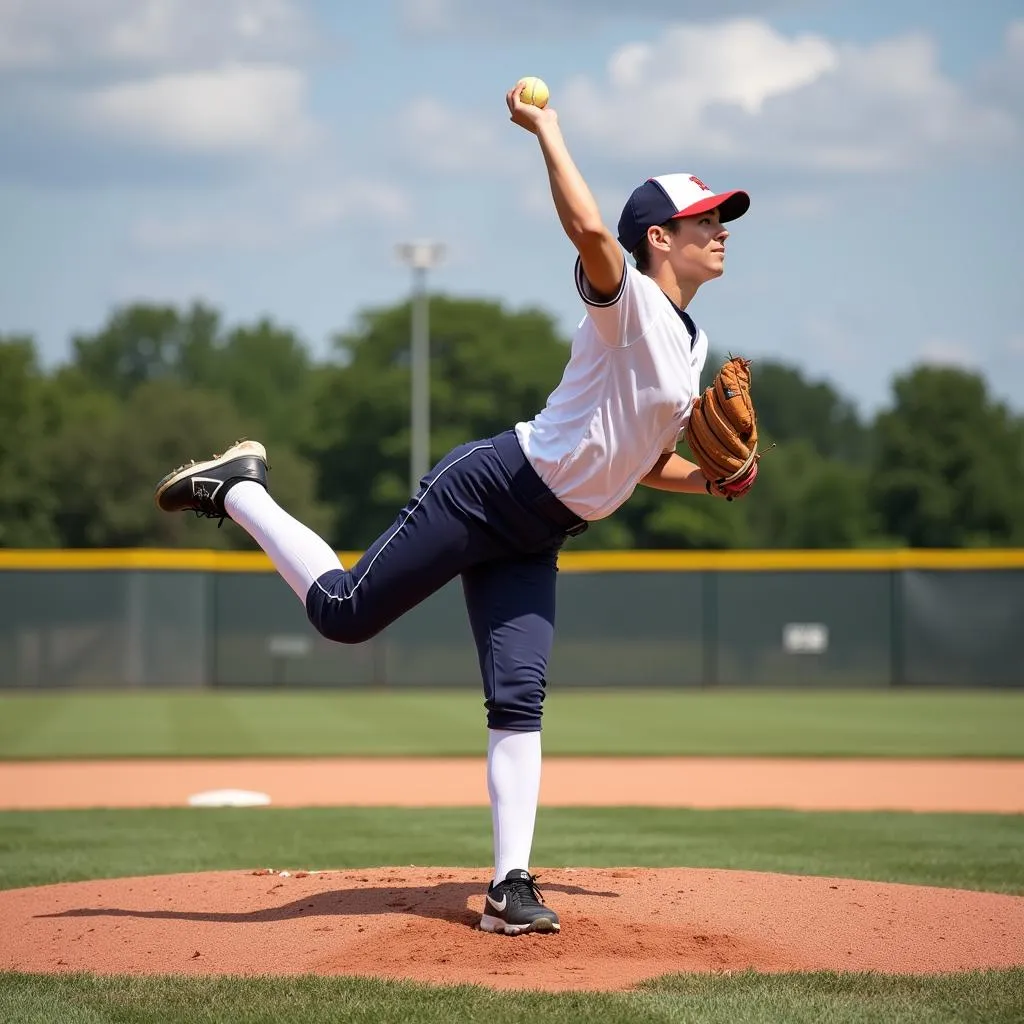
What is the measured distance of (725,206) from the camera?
13.3ft

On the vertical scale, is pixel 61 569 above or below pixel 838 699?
above

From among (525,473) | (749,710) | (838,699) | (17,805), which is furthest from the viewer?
(838,699)

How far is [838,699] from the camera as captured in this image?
1833cm

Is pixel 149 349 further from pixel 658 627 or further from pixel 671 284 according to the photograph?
pixel 671 284

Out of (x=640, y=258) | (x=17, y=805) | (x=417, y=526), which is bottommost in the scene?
(x=17, y=805)

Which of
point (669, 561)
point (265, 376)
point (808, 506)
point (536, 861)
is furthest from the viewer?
point (265, 376)

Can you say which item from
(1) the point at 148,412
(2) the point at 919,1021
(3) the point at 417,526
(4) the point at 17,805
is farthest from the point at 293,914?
(1) the point at 148,412

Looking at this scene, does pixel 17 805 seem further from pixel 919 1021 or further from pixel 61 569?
pixel 61 569

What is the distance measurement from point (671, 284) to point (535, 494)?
639 mm

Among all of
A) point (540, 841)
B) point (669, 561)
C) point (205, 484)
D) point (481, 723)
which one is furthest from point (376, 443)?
point (205, 484)

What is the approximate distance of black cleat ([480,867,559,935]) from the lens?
4012 mm

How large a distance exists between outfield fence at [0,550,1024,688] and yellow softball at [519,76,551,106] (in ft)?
50.4

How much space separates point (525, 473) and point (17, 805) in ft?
21.0

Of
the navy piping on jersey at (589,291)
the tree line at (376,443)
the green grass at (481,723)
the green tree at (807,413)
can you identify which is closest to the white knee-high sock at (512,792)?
the navy piping on jersey at (589,291)
